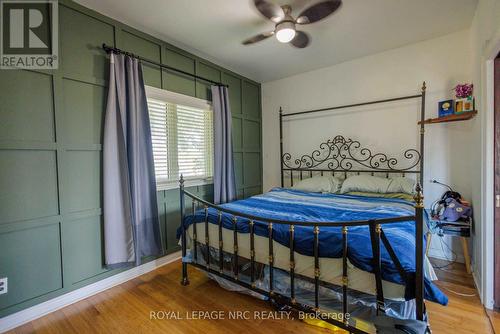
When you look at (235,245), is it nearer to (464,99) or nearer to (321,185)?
(321,185)

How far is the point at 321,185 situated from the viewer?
3293 mm

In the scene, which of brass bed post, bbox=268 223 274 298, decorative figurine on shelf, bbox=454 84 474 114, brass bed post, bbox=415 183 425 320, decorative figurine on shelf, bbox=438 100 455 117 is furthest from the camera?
decorative figurine on shelf, bbox=438 100 455 117

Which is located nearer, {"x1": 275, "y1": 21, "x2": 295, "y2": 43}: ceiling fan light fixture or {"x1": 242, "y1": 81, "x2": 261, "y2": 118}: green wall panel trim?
{"x1": 275, "y1": 21, "x2": 295, "y2": 43}: ceiling fan light fixture

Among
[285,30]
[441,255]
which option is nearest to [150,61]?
[285,30]

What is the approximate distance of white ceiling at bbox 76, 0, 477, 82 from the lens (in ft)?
7.34

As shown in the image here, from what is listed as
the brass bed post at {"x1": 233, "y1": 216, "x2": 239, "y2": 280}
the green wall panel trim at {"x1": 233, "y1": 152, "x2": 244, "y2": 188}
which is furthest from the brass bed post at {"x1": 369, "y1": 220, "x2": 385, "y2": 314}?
the green wall panel trim at {"x1": 233, "y1": 152, "x2": 244, "y2": 188}

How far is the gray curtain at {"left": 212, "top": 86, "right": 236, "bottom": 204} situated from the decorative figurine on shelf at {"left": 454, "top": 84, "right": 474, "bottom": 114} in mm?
2784

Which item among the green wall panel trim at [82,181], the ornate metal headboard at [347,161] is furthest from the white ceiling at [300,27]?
the green wall panel trim at [82,181]

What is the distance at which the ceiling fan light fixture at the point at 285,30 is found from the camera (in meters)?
2.14

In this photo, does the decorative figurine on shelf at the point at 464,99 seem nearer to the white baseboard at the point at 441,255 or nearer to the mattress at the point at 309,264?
the white baseboard at the point at 441,255

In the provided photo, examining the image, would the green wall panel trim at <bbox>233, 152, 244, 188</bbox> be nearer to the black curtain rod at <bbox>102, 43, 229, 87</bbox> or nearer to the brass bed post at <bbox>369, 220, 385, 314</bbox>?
the black curtain rod at <bbox>102, 43, 229, 87</bbox>

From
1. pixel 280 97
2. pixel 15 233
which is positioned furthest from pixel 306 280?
pixel 280 97

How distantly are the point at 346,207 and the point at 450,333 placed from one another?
1131 mm

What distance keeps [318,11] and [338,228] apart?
1760 mm
